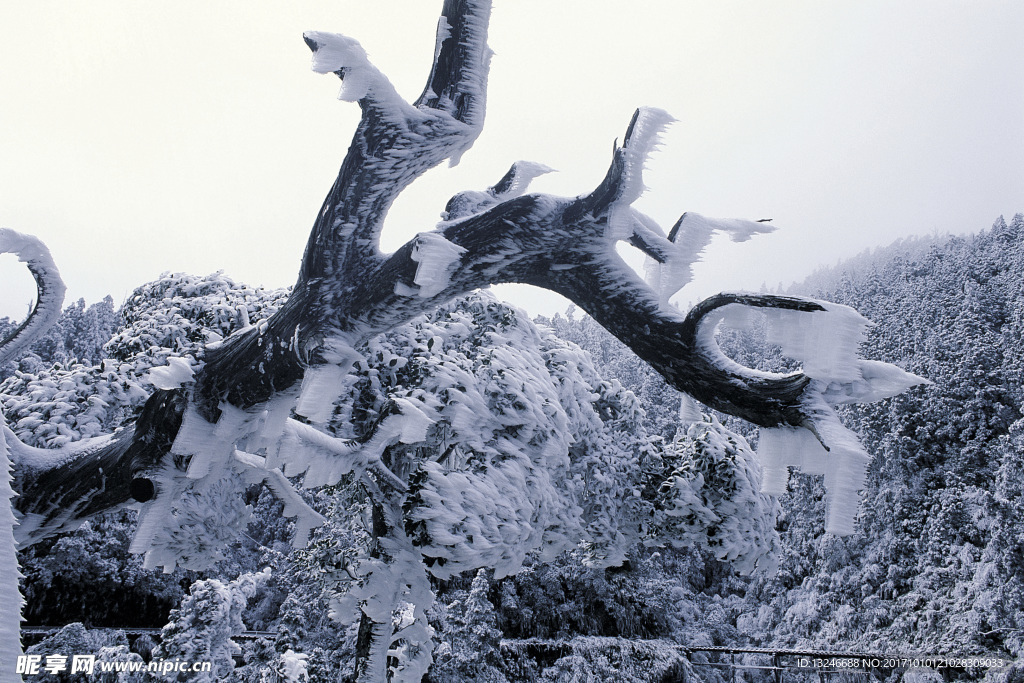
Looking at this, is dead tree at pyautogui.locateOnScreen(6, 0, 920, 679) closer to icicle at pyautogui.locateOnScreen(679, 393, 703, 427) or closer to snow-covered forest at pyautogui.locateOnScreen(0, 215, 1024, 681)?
icicle at pyautogui.locateOnScreen(679, 393, 703, 427)

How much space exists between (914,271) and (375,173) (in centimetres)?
1943

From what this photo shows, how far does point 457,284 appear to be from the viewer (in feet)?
6.95

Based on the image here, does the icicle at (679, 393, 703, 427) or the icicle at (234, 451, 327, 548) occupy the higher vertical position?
the icicle at (679, 393, 703, 427)

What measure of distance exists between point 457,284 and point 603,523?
4629mm

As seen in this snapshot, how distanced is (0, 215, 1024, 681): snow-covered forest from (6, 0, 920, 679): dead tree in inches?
16.9

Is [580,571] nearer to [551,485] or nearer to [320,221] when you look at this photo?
[551,485]

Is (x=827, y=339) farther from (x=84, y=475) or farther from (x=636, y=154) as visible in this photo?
(x=84, y=475)

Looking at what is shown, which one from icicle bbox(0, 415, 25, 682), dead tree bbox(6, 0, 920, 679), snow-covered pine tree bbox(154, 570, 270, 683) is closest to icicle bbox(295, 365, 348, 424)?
dead tree bbox(6, 0, 920, 679)

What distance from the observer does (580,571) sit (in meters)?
10.1

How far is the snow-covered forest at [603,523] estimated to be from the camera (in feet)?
16.4

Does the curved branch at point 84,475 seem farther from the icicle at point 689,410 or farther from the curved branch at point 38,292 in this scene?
the icicle at point 689,410

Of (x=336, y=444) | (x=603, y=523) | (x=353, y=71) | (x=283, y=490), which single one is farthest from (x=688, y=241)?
(x=603, y=523)

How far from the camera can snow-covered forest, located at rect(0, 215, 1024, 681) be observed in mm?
5008

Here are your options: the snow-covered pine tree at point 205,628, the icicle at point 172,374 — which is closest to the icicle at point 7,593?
the icicle at point 172,374
